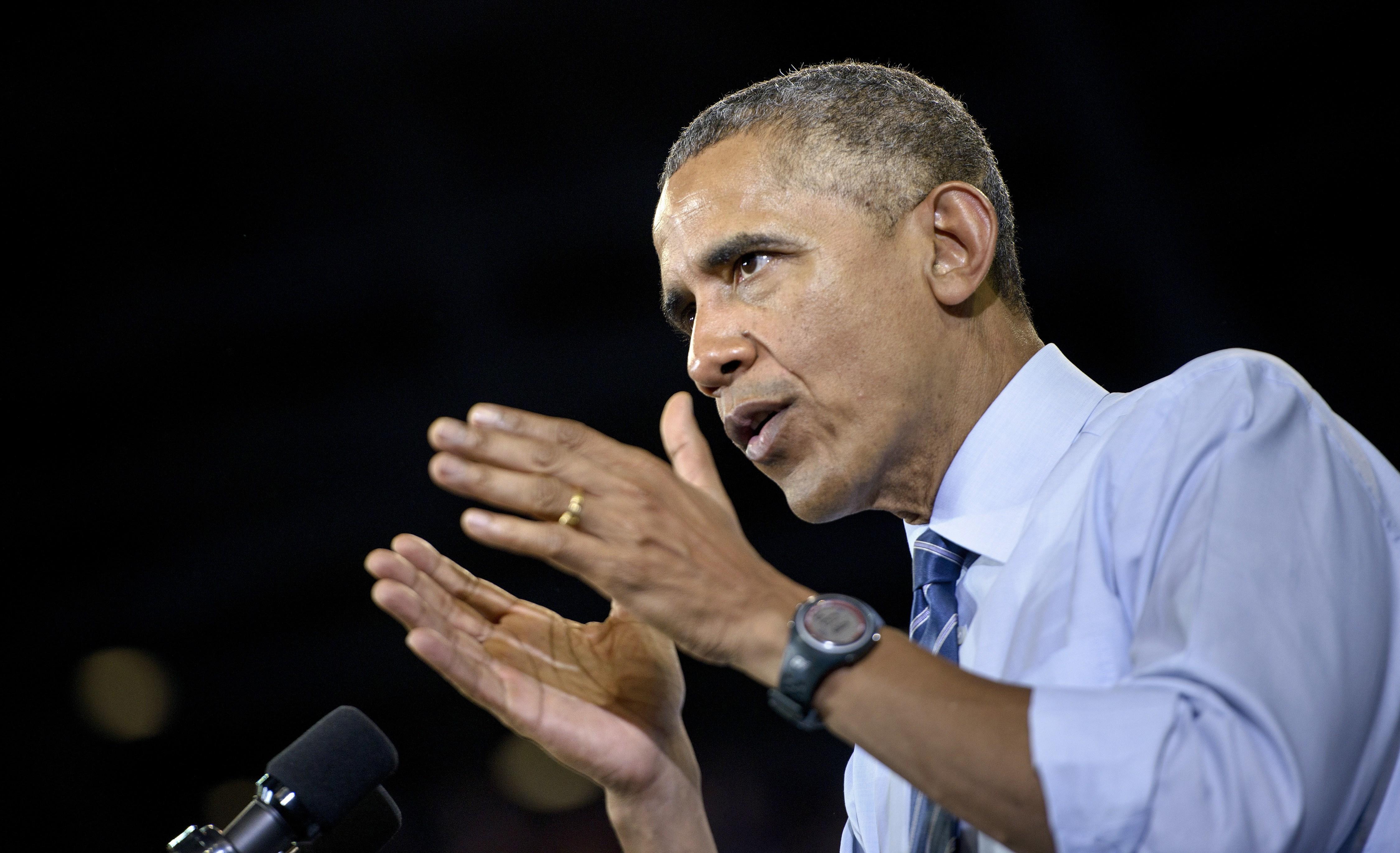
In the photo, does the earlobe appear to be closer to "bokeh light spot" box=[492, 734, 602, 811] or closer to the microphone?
the microphone

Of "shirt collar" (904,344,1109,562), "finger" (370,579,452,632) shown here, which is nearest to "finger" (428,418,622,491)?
"finger" (370,579,452,632)

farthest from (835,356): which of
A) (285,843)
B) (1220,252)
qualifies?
(1220,252)

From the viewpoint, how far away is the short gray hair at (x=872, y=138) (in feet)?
5.06

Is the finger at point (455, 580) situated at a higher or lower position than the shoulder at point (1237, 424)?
lower

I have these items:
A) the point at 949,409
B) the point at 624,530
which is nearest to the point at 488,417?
the point at 624,530

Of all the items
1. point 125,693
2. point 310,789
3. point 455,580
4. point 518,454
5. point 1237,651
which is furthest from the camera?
point 125,693

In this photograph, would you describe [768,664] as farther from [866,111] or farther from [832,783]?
[832,783]

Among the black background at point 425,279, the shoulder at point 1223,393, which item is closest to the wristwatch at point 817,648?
the shoulder at point 1223,393

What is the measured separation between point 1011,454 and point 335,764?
37.1 inches

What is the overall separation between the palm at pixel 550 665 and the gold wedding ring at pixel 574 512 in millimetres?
338

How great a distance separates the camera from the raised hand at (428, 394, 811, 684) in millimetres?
894

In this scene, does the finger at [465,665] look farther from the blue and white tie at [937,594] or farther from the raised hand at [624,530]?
the blue and white tie at [937,594]

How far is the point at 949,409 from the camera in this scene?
1.49 meters

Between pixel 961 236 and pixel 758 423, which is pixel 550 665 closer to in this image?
pixel 758 423
